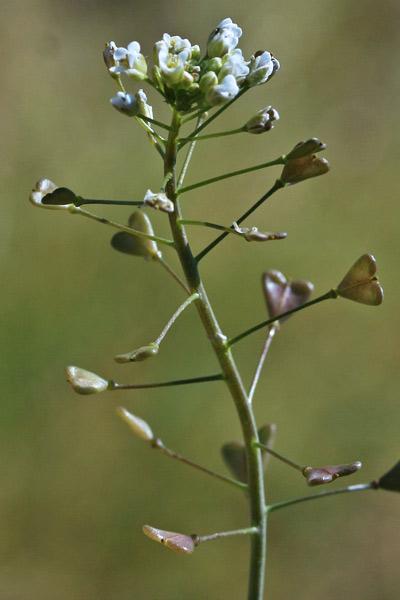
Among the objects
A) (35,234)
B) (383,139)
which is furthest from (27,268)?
(383,139)

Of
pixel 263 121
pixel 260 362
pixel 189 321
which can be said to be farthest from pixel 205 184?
pixel 189 321

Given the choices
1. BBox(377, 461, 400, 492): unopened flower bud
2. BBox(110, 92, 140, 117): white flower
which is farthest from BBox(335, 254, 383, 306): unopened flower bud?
BBox(110, 92, 140, 117): white flower

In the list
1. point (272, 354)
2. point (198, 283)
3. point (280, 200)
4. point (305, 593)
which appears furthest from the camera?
point (280, 200)

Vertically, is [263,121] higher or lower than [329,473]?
higher

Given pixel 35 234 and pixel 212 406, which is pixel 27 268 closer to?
pixel 35 234

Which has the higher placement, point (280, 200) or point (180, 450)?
point (280, 200)

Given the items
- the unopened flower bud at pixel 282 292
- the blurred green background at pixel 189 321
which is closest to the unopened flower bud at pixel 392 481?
the unopened flower bud at pixel 282 292

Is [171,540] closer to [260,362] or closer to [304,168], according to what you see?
[260,362]
